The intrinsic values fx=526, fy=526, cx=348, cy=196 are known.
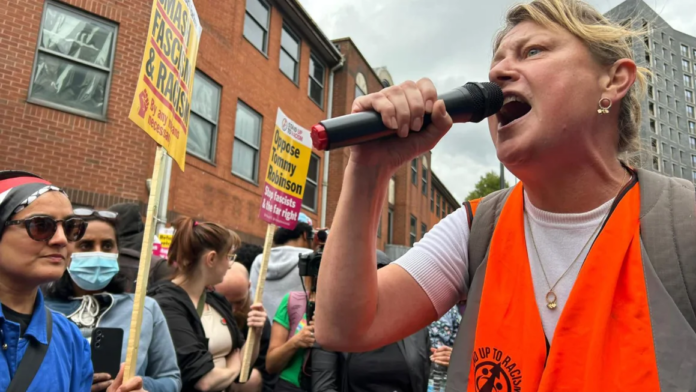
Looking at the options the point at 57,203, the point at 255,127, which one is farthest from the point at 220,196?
the point at 57,203

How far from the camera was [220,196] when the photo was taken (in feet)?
35.9

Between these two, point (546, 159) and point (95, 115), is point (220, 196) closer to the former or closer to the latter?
point (95, 115)

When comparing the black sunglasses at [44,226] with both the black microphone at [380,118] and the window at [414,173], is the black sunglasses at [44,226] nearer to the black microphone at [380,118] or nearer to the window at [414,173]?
the black microphone at [380,118]

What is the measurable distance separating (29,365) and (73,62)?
301 inches

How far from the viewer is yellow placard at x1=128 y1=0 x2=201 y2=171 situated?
9.94 feet

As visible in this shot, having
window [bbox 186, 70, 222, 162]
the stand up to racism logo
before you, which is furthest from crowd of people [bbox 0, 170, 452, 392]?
window [bbox 186, 70, 222, 162]

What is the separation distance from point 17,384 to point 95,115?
7341 mm

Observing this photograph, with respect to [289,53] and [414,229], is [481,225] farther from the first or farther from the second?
[414,229]

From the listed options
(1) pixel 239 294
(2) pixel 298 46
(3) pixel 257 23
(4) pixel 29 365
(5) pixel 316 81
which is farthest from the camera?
(5) pixel 316 81

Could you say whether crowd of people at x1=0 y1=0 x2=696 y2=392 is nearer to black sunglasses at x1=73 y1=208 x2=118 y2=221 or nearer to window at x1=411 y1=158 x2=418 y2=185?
black sunglasses at x1=73 y1=208 x2=118 y2=221

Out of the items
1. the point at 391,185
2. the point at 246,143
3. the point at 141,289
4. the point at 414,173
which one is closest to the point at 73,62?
the point at 246,143

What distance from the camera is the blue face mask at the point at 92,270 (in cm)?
313

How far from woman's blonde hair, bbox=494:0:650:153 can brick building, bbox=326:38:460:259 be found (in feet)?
24.0

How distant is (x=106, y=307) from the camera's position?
3102 mm
